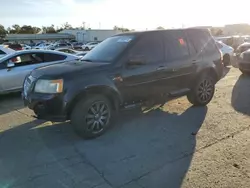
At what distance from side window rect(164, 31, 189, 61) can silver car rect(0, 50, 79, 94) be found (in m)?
3.39

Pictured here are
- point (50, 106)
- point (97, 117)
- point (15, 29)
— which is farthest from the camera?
point (15, 29)

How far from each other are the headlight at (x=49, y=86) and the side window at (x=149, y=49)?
149 centimetres

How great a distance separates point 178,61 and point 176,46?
349mm

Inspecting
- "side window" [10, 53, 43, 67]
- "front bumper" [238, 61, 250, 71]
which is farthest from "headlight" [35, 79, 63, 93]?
"front bumper" [238, 61, 250, 71]

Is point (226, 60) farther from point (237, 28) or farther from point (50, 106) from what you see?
point (237, 28)

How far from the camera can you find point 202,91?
6836 millimetres

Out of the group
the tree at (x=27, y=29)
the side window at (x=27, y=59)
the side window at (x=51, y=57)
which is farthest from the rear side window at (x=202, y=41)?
the tree at (x=27, y=29)

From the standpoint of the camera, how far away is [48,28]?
12112 cm

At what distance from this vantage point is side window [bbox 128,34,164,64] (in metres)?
5.55

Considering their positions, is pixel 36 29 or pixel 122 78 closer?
pixel 122 78

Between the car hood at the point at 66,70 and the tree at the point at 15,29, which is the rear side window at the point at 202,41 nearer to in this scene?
the car hood at the point at 66,70

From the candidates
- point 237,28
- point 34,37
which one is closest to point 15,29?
point 34,37

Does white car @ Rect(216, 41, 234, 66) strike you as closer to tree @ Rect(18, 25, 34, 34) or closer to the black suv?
the black suv

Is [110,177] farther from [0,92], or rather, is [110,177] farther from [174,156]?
[0,92]
